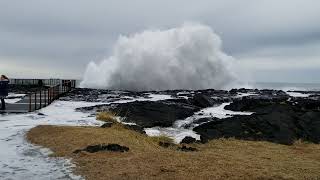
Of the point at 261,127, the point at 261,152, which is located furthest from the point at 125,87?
the point at 261,152

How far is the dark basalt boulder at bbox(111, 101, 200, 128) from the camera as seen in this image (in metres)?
24.9

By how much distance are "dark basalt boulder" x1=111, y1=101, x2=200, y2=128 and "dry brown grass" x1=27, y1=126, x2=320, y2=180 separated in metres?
6.51

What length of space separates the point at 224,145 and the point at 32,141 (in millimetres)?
6688

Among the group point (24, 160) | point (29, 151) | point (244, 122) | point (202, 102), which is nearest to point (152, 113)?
point (244, 122)

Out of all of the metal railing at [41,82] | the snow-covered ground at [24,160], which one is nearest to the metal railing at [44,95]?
the metal railing at [41,82]

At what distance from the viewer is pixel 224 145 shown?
17.8 meters

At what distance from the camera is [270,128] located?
69.9 ft

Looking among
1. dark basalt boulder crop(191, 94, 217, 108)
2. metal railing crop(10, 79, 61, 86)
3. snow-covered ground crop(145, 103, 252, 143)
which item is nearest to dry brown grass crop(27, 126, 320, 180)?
snow-covered ground crop(145, 103, 252, 143)

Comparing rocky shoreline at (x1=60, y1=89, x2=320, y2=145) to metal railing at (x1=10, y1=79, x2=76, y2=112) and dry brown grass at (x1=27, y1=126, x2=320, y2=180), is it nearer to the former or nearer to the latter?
dry brown grass at (x1=27, y1=126, x2=320, y2=180)

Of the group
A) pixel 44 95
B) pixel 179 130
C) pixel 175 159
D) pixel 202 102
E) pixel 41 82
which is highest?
pixel 41 82

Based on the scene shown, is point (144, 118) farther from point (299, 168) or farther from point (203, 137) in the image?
point (299, 168)

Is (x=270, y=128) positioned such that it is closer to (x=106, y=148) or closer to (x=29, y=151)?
(x=106, y=148)

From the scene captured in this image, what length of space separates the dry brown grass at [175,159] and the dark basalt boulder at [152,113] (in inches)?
256

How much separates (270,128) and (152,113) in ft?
24.1
